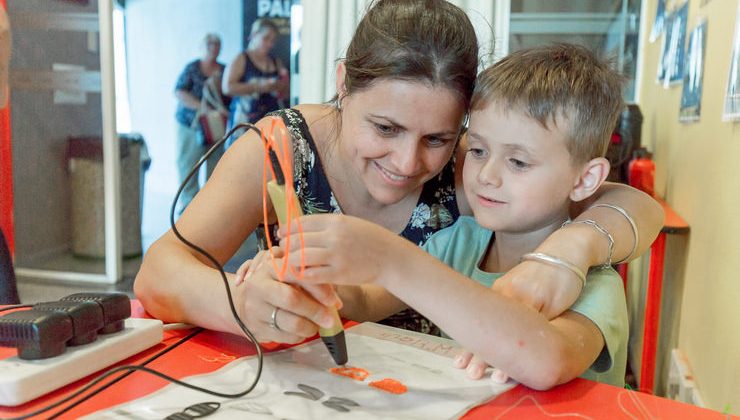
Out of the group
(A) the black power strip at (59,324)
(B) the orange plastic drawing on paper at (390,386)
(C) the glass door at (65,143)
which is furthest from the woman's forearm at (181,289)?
(C) the glass door at (65,143)

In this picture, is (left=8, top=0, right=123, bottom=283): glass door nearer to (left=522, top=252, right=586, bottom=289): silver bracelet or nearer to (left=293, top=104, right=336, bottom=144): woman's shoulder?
(left=293, top=104, right=336, bottom=144): woman's shoulder

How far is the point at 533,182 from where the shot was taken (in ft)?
2.87

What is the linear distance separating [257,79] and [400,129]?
353 cm

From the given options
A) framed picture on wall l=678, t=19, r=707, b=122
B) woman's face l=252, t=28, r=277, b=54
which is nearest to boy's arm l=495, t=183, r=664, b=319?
framed picture on wall l=678, t=19, r=707, b=122

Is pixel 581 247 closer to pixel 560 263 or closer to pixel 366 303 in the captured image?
pixel 560 263

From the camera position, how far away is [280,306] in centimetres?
66

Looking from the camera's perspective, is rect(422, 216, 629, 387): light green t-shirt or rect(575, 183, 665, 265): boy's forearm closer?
rect(422, 216, 629, 387): light green t-shirt

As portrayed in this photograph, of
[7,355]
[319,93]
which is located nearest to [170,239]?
[7,355]

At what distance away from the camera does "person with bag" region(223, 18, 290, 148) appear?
14.0ft

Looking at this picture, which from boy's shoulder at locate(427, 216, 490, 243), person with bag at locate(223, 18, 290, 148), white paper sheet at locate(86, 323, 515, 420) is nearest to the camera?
white paper sheet at locate(86, 323, 515, 420)

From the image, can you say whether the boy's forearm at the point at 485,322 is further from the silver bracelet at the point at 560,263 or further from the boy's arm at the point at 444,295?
the silver bracelet at the point at 560,263

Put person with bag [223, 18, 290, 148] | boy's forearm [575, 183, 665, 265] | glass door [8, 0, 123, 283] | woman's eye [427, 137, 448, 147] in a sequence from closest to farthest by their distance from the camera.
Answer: boy's forearm [575, 183, 665, 265] < woman's eye [427, 137, 448, 147] < glass door [8, 0, 123, 283] < person with bag [223, 18, 290, 148]

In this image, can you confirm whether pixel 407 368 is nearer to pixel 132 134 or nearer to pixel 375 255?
pixel 375 255

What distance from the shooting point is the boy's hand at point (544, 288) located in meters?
0.71
